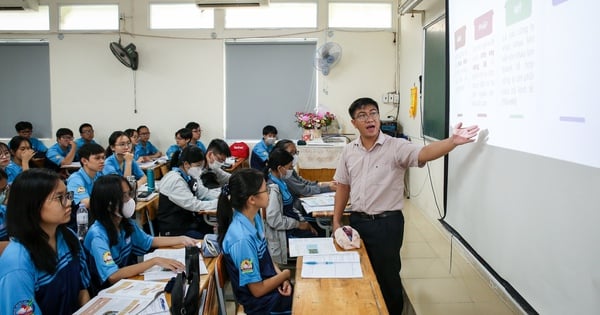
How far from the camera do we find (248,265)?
191cm

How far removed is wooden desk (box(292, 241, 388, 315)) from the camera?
5.40ft

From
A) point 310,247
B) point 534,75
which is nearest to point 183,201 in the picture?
point 310,247

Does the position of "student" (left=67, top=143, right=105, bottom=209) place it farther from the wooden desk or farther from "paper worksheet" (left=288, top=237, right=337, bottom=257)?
the wooden desk

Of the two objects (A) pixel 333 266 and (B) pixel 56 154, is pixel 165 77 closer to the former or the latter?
(B) pixel 56 154

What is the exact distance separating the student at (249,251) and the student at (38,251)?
0.65 m

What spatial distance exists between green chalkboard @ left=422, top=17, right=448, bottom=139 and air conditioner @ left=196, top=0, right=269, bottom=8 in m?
2.32

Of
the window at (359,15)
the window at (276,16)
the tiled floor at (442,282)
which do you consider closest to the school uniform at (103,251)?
the tiled floor at (442,282)

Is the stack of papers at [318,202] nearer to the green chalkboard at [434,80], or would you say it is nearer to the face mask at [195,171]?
the face mask at [195,171]

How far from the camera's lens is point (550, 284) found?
1438 mm

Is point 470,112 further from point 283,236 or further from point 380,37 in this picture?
point 380,37

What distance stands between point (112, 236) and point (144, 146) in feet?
16.5

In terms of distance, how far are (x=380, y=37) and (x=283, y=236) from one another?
15.1ft

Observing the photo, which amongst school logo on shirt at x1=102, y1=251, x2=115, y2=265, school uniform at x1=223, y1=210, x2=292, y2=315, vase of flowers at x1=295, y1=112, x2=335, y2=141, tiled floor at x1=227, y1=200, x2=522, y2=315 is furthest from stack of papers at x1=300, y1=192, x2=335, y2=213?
vase of flowers at x1=295, y1=112, x2=335, y2=141

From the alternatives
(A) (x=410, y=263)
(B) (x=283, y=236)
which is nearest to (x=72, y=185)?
(B) (x=283, y=236)
